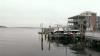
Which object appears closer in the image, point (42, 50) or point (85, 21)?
point (42, 50)

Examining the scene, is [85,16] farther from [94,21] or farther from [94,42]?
[94,42]

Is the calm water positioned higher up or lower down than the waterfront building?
lower down

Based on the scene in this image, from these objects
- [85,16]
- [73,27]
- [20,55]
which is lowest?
[20,55]

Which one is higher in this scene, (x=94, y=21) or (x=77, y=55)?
(x=94, y=21)

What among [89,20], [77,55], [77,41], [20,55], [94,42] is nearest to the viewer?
[77,55]

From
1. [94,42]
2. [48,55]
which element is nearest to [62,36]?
[94,42]

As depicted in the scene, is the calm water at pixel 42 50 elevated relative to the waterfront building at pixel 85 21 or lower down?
lower down

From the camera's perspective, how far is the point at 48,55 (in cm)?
2859

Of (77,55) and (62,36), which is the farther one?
Answer: (62,36)

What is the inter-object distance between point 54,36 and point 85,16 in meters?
19.9

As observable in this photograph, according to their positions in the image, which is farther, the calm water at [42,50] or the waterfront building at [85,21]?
the waterfront building at [85,21]

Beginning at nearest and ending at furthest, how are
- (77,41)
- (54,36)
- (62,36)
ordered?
(77,41) < (62,36) < (54,36)

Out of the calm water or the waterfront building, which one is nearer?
the calm water

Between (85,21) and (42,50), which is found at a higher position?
(85,21)
